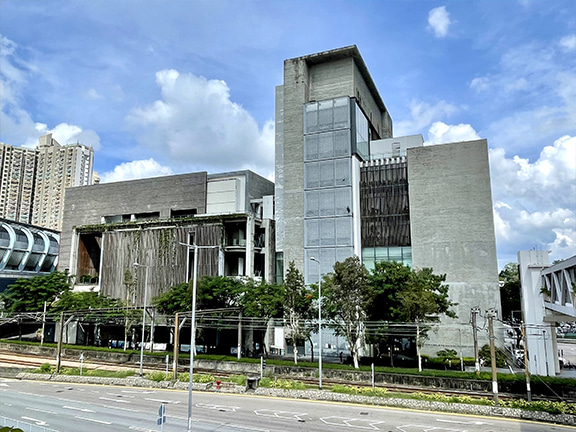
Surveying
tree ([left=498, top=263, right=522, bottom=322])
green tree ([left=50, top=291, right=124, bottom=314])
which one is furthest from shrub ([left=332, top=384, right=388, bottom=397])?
tree ([left=498, top=263, right=522, bottom=322])

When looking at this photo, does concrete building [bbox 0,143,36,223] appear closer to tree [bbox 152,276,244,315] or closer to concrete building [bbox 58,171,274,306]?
concrete building [bbox 58,171,274,306]

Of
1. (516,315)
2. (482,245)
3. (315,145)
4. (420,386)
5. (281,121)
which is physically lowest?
(420,386)

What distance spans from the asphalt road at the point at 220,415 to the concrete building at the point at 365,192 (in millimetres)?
30805

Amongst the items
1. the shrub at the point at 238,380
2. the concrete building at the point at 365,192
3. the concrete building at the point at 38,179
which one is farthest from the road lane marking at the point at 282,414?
the concrete building at the point at 38,179

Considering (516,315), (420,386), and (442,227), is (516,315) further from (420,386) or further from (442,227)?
(420,386)

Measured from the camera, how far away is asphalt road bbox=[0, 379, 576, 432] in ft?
79.0

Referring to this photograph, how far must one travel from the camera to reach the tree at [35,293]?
2525 inches

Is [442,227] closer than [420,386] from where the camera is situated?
No

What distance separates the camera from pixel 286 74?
69625mm

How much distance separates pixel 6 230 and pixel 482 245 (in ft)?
276

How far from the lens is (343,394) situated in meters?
32.2

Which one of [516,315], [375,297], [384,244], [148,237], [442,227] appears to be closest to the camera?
[375,297]

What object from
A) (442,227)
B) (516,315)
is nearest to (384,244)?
(442,227)

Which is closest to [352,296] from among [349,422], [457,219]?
[349,422]
